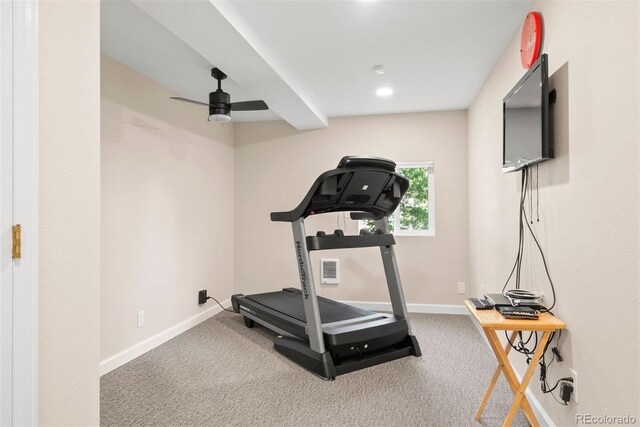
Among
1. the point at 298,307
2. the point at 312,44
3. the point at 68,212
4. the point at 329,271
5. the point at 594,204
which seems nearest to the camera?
the point at 68,212

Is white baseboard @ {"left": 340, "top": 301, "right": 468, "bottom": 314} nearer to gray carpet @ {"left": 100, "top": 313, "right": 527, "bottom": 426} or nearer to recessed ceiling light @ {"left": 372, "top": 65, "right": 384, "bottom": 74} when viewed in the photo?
gray carpet @ {"left": 100, "top": 313, "right": 527, "bottom": 426}

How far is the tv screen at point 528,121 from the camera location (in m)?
1.86

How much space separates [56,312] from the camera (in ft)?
3.74

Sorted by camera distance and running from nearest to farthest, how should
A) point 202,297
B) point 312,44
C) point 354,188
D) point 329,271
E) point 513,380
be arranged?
point 513,380, point 312,44, point 354,188, point 202,297, point 329,271

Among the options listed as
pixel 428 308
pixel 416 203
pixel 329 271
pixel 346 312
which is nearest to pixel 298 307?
pixel 346 312

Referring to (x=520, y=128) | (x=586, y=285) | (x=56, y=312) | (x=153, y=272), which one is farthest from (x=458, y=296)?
(x=56, y=312)

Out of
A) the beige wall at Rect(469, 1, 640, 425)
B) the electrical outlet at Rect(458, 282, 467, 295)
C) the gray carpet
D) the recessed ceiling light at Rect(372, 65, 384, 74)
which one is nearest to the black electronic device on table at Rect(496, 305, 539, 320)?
the beige wall at Rect(469, 1, 640, 425)

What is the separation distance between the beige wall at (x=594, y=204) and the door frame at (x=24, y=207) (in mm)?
1836

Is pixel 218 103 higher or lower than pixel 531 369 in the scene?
higher

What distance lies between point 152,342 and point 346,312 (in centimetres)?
174

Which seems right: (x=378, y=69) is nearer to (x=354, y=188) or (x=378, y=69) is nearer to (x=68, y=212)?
(x=354, y=188)

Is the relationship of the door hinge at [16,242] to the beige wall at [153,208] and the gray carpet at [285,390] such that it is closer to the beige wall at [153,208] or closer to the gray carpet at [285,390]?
the gray carpet at [285,390]

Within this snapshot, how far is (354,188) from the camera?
9.44 ft

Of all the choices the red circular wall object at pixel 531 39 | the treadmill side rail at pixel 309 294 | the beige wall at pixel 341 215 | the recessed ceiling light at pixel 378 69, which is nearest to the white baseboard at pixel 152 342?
the beige wall at pixel 341 215
